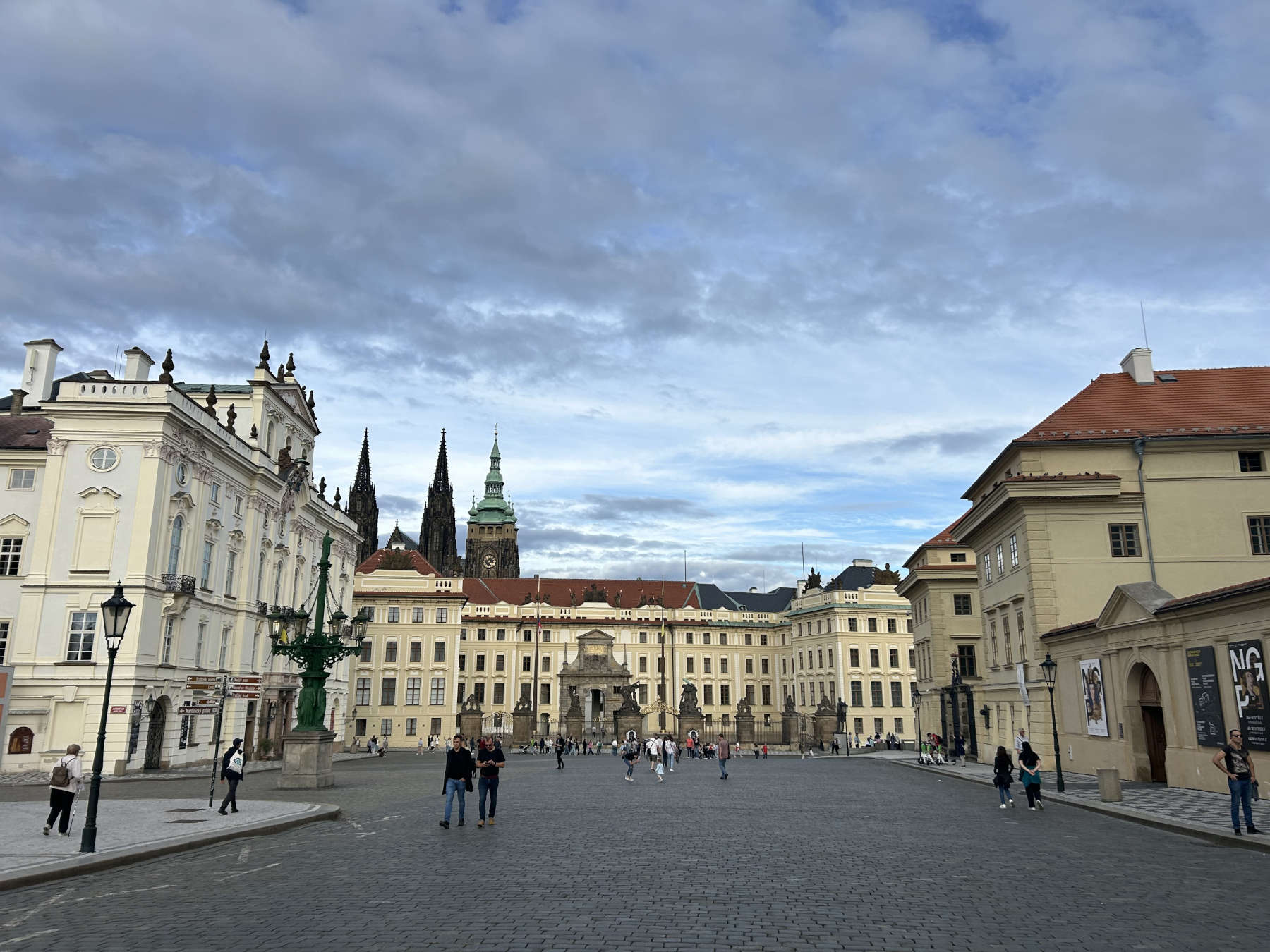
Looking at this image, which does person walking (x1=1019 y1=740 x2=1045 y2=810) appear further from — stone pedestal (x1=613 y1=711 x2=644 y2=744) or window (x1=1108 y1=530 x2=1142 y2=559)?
stone pedestal (x1=613 y1=711 x2=644 y2=744)

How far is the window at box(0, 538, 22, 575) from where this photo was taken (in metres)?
38.5

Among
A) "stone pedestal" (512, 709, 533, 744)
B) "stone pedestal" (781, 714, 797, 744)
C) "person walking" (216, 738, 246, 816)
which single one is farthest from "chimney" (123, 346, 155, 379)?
"stone pedestal" (781, 714, 797, 744)

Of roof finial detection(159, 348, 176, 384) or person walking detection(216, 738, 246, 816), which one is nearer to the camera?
person walking detection(216, 738, 246, 816)

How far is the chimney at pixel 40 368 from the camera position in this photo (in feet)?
159

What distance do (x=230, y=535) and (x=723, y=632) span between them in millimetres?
68110

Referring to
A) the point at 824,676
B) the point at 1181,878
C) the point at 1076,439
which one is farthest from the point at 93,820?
the point at 824,676

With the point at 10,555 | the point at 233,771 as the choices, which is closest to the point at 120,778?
the point at 10,555

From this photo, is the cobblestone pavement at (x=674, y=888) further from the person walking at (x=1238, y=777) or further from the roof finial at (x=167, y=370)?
the roof finial at (x=167, y=370)

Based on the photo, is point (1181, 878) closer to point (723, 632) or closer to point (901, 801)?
point (901, 801)

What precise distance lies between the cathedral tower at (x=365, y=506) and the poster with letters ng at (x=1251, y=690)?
120490 mm

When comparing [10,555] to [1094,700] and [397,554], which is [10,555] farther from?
[397,554]

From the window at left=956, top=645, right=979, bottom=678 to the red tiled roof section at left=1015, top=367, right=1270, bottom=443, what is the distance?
66.3 feet

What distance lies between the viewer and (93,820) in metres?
14.4

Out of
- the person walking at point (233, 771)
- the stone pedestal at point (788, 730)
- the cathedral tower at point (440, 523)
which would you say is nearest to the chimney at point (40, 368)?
the person walking at point (233, 771)
